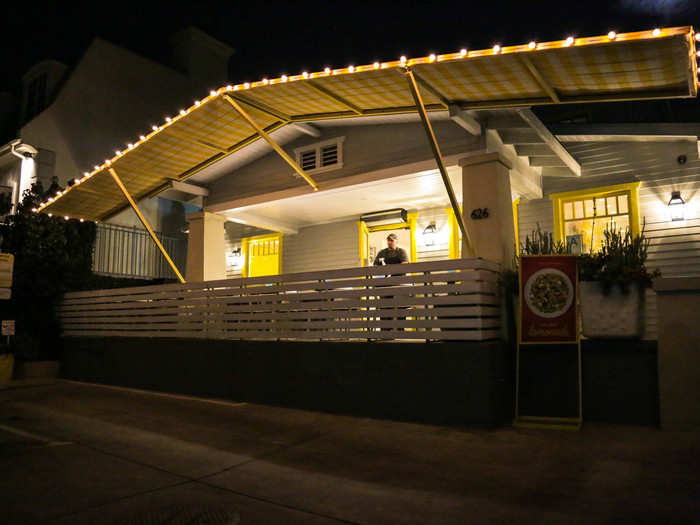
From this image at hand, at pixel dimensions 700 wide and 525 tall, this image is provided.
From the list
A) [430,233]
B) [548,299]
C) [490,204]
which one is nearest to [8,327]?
[430,233]

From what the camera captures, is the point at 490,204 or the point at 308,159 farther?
the point at 308,159

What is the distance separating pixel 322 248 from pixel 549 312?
773cm

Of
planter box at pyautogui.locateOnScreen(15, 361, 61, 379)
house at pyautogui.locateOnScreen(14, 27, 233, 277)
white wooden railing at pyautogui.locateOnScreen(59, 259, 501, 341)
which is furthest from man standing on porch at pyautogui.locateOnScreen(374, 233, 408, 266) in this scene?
planter box at pyautogui.locateOnScreen(15, 361, 61, 379)

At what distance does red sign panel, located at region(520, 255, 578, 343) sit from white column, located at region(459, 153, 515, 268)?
145cm

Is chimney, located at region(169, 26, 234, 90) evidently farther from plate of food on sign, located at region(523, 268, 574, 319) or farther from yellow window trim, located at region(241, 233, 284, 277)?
plate of food on sign, located at region(523, 268, 574, 319)

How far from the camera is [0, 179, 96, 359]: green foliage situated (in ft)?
37.7

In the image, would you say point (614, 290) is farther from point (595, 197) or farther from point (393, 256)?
point (595, 197)

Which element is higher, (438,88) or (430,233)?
(438,88)

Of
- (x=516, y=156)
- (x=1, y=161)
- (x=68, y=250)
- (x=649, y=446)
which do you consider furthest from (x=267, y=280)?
(x=1, y=161)

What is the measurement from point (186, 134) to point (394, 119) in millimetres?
3710

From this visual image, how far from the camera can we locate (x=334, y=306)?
733 centimetres

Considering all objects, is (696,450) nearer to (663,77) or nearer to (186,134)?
(663,77)

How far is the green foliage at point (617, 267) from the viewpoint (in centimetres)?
593

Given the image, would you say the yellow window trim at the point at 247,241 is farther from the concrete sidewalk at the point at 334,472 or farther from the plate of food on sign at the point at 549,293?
the plate of food on sign at the point at 549,293
